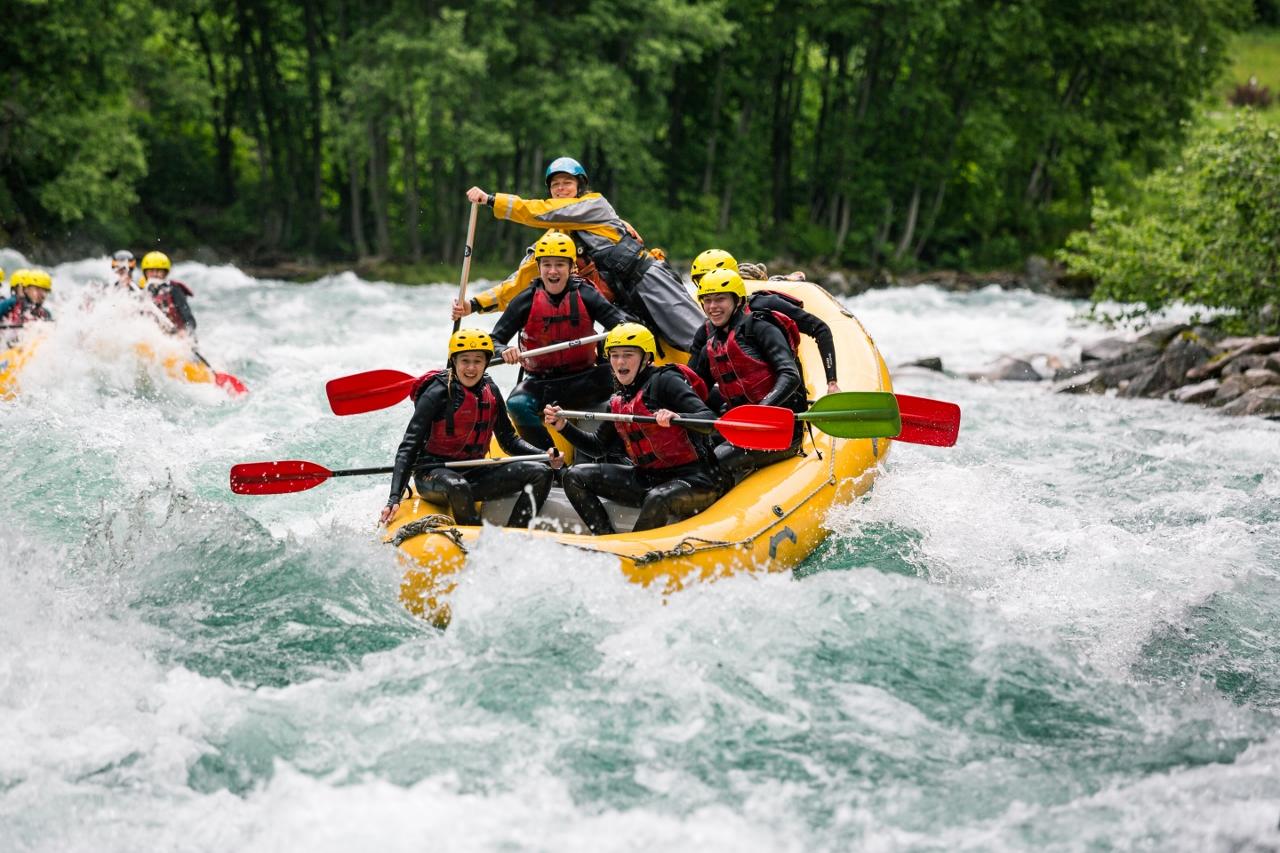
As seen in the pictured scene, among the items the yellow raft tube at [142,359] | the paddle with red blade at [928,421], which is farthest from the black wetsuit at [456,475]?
the yellow raft tube at [142,359]

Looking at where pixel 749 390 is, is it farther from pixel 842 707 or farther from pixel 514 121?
pixel 514 121

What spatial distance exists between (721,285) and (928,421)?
136 cm

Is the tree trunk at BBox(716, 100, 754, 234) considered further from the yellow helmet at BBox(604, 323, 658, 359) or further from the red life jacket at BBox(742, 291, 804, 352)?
the yellow helmet at BBox(604, 323, 658, 359)

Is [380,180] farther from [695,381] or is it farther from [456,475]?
[456,475]

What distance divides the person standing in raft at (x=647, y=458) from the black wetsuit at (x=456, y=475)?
0.60 ft

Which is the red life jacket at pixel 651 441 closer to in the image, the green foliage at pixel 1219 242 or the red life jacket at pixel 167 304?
the red life jacket at pixel 167 304

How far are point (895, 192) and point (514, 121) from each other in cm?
844

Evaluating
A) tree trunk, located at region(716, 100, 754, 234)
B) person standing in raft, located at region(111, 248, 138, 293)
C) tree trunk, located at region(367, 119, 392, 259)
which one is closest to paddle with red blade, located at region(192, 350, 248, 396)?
person standing in raft, located at region(111, 248, 138, 293)

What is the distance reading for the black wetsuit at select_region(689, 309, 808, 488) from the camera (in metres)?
5.97

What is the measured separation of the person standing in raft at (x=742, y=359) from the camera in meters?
5.98

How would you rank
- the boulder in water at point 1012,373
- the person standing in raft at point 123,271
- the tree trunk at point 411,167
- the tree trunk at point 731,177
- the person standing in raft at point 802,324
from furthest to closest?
1. the tree trunk at point 731,177
2. the tree trunk at point 411,167
3. the boulder in water at point 1012,373
4. the person standing in raft at point 123,271
5. the person standing in raft at point 802,324

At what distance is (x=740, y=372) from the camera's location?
6.05 metres

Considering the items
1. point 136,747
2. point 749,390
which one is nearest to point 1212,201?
point 749,390

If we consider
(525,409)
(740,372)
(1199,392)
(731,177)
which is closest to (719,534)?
(740,372)
